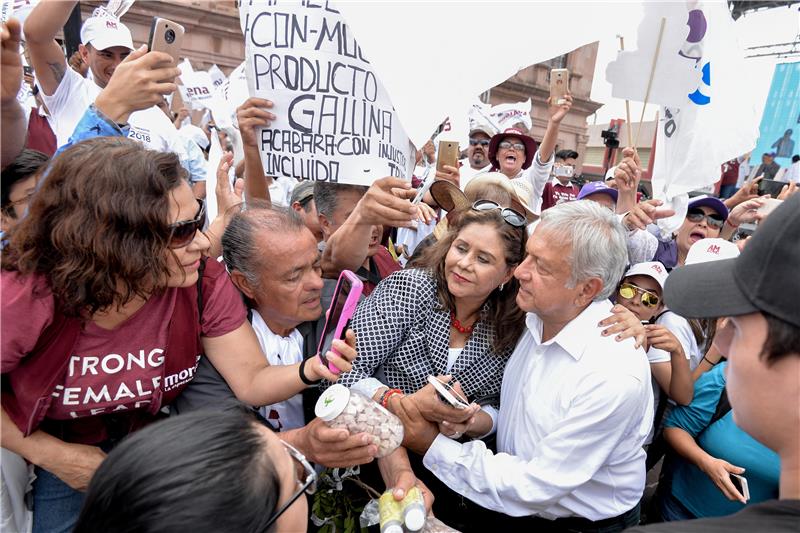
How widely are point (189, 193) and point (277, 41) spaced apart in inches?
35.1

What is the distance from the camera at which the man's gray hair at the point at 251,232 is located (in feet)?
6.86

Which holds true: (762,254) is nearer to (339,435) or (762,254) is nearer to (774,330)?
(774,330)

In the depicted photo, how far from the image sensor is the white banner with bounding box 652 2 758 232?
252cm

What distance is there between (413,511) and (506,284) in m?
1.20

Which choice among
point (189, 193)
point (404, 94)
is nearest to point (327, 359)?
point (189, 193)

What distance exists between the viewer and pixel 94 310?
4.91 feet

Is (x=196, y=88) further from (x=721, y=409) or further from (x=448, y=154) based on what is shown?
(x=721, y=409)

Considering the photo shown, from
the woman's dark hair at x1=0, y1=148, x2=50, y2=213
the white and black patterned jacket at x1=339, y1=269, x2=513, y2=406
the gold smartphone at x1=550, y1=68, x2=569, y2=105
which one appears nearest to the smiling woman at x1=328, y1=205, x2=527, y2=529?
the white and black patterned jacket at x1=339, y1=269, x2=513, y2=406

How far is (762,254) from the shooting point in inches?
36.9

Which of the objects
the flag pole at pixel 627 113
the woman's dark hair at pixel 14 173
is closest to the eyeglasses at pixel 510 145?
the flag pole at pixel 627 113

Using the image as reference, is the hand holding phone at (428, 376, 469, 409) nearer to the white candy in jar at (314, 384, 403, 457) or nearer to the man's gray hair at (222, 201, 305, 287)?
the white candy in jar at (314, 384, 403, 457)

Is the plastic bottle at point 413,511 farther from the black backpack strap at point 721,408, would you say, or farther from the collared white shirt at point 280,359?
the black backpack strap at point 721,408

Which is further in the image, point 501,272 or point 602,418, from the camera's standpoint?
point 501,272

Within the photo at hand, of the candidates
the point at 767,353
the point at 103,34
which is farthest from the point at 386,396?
the point at 103,34
